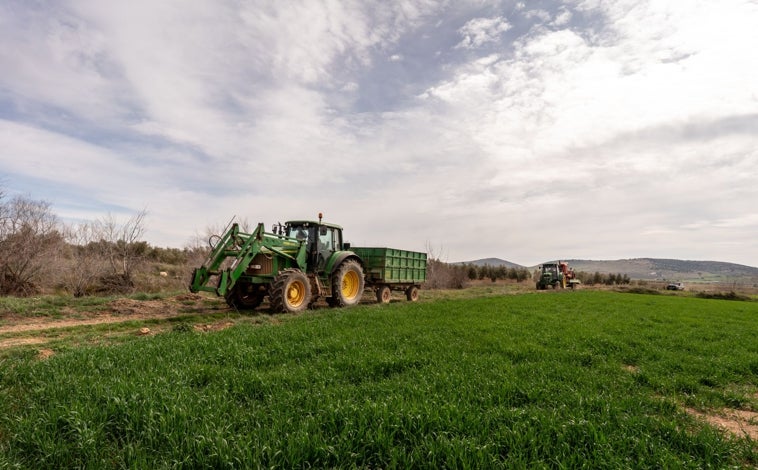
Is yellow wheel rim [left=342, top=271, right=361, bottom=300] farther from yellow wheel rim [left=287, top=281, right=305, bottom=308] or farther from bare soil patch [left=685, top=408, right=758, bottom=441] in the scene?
bare soil patch [left=685, top=408, right=758, bottom=441]

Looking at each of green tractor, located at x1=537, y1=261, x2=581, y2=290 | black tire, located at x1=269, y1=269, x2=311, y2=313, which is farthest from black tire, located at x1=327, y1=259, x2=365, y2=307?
green tractor, located at x1=537, y1=261, x2=581, y2=290

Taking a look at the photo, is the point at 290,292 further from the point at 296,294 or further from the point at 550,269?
the point at 550,269

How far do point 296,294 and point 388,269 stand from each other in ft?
18.3

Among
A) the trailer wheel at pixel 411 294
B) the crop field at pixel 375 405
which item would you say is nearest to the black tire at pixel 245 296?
the crop field at pixel 375 405

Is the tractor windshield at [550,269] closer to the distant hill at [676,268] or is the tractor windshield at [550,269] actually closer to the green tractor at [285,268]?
the green tractor at [285,268]

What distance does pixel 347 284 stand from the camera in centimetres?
1720

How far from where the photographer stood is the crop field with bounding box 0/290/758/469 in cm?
317

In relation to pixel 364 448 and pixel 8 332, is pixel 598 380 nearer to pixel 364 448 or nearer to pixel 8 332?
pixel 364 448

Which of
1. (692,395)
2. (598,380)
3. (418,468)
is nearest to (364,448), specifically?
(418,468)

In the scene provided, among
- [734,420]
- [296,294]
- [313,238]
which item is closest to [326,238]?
[313,238]

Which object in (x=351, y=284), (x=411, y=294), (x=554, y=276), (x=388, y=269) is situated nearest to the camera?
(x=351, y=284)

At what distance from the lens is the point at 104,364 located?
5.61 meters

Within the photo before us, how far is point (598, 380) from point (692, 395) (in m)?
1.21

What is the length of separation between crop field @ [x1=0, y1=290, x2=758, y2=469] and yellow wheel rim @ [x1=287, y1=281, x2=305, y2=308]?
233 inches
